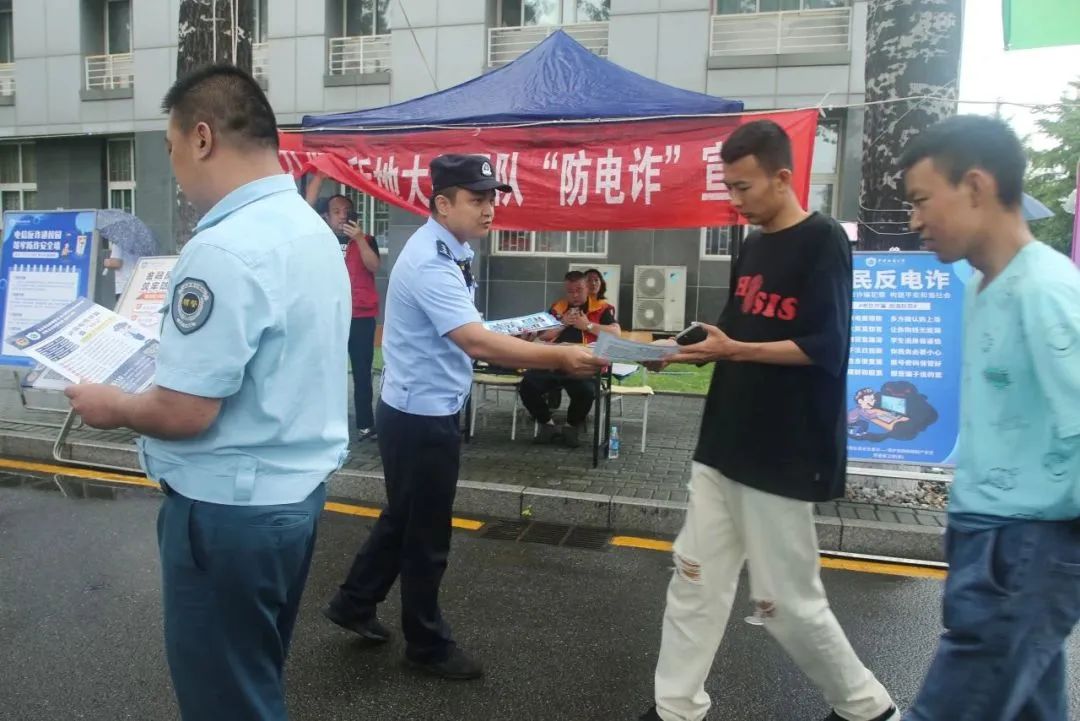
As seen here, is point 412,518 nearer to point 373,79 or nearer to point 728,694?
point 728,694

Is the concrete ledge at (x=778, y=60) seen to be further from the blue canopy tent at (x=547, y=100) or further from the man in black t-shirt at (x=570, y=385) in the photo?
the man in black t-shirt at (x=570, y=385)

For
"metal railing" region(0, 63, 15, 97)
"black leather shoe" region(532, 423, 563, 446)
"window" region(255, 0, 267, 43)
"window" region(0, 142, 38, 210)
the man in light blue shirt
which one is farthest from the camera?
"metal railing" region(0, 63, 15, 97)

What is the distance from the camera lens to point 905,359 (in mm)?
5363

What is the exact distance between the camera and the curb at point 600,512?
15.6ft

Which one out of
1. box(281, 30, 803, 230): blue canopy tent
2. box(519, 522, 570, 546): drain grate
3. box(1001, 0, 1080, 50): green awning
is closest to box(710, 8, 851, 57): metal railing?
box(281, 30, 803, 230): blue canopy tent

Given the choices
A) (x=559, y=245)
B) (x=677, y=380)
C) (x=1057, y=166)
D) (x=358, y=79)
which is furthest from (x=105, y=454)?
(x=1057, y=166)

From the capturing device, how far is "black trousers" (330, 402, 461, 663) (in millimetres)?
2945

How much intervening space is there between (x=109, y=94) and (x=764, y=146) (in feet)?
59.2

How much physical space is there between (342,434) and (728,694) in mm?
1968

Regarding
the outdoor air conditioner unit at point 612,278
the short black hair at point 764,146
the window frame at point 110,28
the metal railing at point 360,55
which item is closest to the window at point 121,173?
the window frame at point 110,28

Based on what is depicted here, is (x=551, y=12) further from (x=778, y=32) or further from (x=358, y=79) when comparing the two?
(x=778, y=32)

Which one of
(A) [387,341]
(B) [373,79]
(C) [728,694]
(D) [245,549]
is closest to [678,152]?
(A) [387,341]

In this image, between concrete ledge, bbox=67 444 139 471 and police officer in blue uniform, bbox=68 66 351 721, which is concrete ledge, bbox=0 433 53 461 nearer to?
concrete ledge, bbox=67 444 139 471

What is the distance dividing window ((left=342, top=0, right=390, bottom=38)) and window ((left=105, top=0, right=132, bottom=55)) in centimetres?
540
